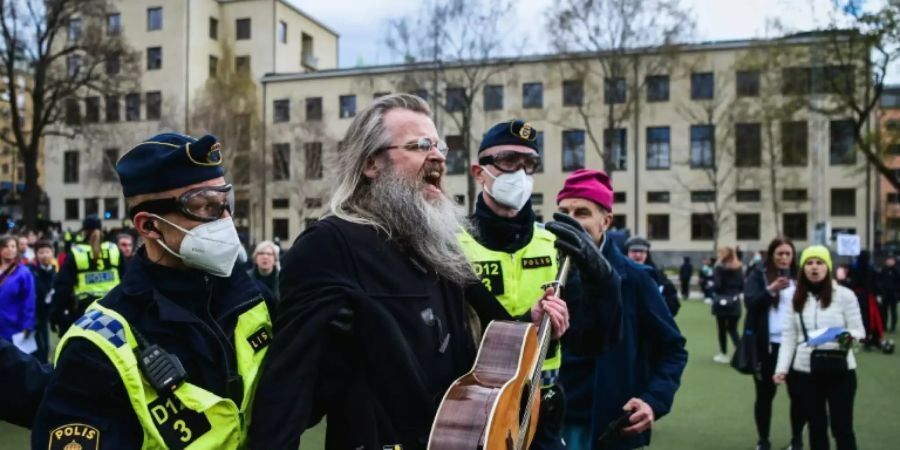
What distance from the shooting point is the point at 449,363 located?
92.2 inches

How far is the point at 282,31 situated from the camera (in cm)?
5481

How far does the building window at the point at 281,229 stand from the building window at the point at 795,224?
104 ft

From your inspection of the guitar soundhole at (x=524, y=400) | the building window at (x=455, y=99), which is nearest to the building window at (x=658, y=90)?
the building window at (x=455, y=99)

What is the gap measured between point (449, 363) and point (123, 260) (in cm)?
843

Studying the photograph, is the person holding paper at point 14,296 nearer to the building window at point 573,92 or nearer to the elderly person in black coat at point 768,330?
the elderly person in black coat at point 768,330

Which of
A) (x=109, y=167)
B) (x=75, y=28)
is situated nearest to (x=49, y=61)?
(x=75, y=28)

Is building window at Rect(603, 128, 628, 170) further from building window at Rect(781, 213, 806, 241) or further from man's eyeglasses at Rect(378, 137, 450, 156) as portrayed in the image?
man's eyeglasses at Rect(378, 137, 450, 156)

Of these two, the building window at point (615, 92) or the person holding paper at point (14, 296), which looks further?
the building window at point (615, 92)

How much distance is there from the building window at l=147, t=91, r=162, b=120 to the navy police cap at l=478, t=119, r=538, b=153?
49.8 metres

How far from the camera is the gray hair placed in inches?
101

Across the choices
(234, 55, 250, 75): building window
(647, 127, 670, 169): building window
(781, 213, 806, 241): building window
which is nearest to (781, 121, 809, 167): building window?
(781, 213, 806, 241): building window

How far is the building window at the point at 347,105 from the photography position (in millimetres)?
50156

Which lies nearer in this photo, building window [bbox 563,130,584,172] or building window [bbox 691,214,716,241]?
building window [bbox 691,214,716,241]

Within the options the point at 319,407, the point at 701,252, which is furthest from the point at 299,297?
the point at 701,252
